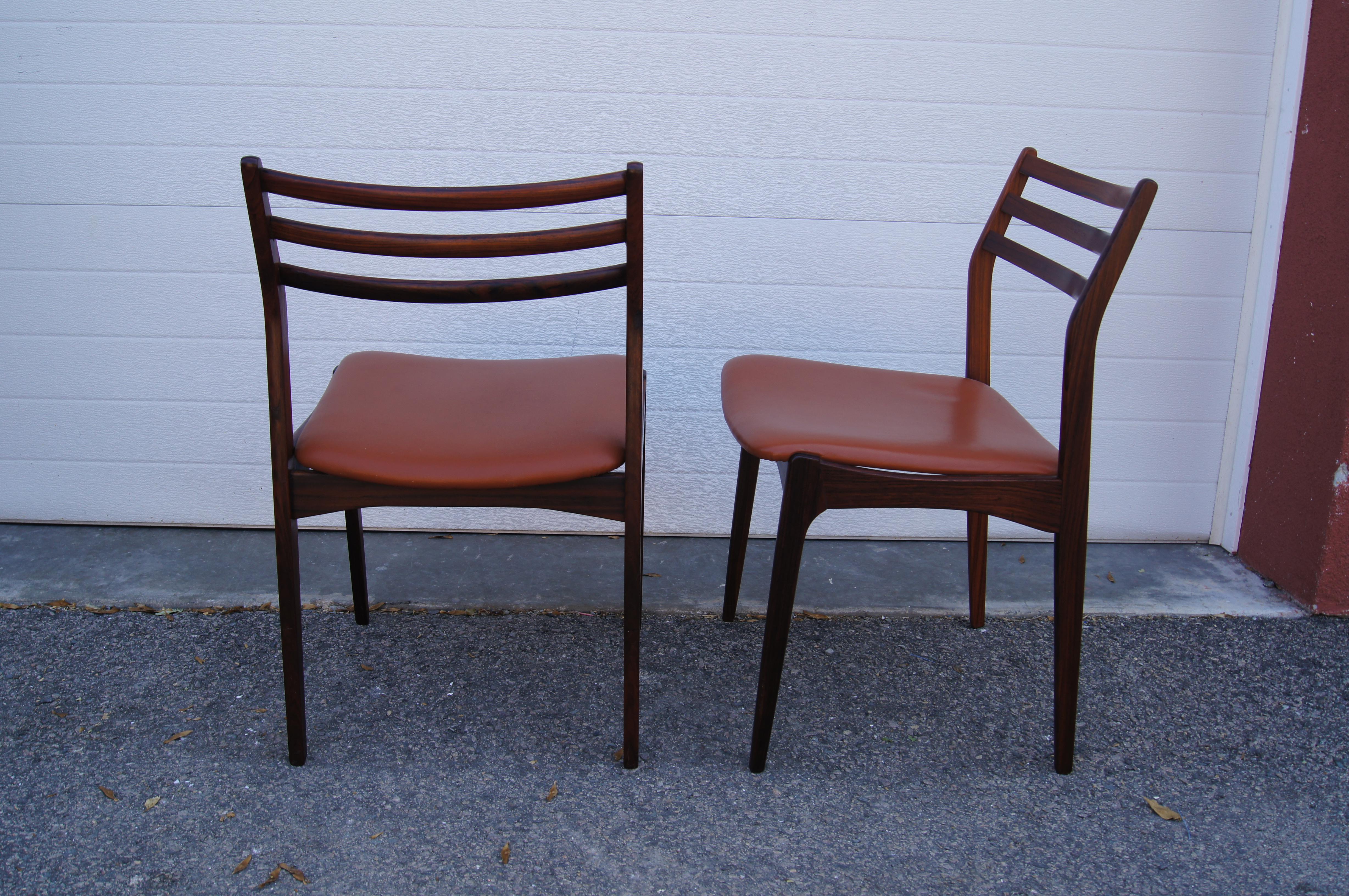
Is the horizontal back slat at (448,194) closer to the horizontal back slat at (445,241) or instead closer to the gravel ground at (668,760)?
the horizontal back slat at (445,241)

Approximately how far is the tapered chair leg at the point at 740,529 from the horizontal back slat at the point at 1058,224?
2.22 feet

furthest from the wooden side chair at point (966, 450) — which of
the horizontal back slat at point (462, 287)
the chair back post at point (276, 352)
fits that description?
the chair back post at point (276, 352)

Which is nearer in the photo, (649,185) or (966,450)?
(966,450)

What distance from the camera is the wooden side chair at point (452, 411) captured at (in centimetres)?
132

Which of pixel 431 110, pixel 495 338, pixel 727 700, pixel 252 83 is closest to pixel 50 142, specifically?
pixel 252 83

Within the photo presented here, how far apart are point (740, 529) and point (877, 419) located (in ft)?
1.71

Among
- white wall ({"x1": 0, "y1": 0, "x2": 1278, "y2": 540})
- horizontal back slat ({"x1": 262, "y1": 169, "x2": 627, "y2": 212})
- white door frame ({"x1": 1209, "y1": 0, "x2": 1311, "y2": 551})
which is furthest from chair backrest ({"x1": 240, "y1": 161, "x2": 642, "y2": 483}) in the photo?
white door frame ({"x1": 1209, "y1": 0, "x2": 1311, "y2": 551})

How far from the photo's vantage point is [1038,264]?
5.67 ft

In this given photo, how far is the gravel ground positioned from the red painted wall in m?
0.20

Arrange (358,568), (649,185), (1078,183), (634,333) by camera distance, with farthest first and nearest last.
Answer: (649,185)
(358,568)
(1078,183)
(634,333)

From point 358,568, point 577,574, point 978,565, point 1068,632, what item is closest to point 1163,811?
point 1068,632

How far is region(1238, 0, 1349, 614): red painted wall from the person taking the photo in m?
2.11

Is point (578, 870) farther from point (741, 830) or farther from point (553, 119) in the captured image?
point (553, 119)

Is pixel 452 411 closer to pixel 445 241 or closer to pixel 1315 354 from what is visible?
pixel 445 241
